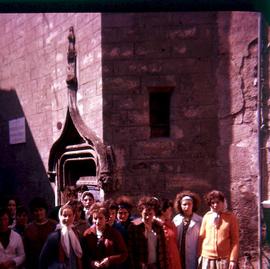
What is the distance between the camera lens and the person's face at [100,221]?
141 inches

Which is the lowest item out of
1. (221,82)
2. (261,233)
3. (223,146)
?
(261,233)

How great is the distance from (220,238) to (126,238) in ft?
2.71

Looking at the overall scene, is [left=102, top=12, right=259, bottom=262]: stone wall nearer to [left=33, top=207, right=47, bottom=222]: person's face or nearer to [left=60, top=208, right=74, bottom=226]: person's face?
[left=33, top=207, right=47, bottom=222]: person's face

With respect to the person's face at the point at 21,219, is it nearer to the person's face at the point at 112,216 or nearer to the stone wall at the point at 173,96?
the person's face at the point at 112,216

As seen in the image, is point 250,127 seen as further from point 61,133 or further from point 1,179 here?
point 1,179

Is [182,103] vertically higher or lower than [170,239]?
higher

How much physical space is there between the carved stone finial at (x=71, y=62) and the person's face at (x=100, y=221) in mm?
3321

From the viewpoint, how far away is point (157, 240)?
149 inches

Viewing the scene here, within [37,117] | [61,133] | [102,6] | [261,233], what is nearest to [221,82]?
[261,233]

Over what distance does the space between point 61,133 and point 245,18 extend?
3.15m

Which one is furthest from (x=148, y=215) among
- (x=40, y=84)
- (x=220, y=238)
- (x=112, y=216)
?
(x=40, y=84)

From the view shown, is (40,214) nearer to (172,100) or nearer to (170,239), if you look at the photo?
(170,239)

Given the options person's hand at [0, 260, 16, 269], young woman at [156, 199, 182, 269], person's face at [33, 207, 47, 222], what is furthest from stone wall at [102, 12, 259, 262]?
person's hand at [0, 260, 16, 269]

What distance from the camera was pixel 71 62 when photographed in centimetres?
661
